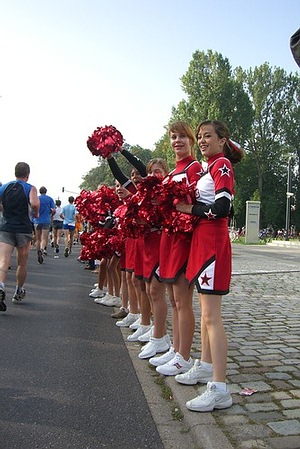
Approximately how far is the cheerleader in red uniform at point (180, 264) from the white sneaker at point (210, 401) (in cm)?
78

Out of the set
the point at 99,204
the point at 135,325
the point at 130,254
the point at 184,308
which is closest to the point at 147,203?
the point at 184,308

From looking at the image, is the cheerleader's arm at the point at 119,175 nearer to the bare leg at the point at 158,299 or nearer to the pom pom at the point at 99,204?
the bare leg at the point at 158,299

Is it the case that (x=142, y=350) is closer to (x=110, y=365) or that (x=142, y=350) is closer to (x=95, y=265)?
(x=110, y=365)

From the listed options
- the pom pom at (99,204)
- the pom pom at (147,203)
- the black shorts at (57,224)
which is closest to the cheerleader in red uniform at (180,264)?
the pom pom at (147,203)

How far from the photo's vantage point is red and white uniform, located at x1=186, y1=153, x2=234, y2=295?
11.9 feet

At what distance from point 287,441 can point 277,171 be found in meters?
66.6

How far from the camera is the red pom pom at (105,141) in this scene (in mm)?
5672

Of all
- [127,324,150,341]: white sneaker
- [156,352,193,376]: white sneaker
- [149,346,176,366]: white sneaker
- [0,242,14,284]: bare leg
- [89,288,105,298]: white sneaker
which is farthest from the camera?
[89,288,105,298]: white sneaker

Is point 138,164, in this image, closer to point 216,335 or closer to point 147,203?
point 147,203

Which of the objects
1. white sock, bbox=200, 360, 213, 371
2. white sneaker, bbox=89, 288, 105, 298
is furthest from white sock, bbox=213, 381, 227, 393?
white sneaker, bbox=89, 288, 105, 298

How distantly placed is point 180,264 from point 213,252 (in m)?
0.69

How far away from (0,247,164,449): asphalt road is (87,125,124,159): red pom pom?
2.04 metres

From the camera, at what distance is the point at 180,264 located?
4359 mm

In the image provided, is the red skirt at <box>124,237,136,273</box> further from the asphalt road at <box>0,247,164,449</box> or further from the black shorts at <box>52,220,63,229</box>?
the black shorts at <box>52,220,63,229</box>
